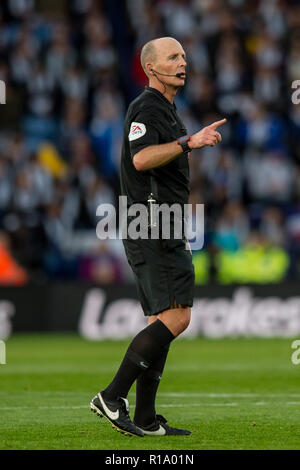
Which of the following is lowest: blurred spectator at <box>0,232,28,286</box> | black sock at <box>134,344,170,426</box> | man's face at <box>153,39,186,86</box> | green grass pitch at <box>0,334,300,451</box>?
green grass pitch at <box>0,334,300,451</box>

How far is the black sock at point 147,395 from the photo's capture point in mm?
7188

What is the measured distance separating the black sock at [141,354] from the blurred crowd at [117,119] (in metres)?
10.9

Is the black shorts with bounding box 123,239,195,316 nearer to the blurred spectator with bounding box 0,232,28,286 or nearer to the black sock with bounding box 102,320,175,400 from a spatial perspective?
the black sock with bounding box 102,320,175,400

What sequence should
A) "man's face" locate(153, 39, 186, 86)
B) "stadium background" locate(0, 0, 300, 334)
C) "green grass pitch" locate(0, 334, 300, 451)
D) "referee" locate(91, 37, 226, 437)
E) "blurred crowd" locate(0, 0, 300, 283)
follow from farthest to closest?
"blurred crowd" locate(0, 0, 300, 283), "stadium background" locate(0, 0, 300, 334), "man's face" locate(153, 39, 186, 86), "referee" locate(91, 37, 226, 437), "green grass pitch" locate(0, 334, 300, 451)

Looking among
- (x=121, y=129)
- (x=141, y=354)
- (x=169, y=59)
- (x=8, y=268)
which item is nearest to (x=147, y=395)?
(x=141, y=354)

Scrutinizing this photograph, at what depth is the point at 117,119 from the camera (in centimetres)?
2034

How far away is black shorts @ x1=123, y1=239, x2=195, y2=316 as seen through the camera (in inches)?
273

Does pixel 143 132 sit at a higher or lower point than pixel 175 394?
higher

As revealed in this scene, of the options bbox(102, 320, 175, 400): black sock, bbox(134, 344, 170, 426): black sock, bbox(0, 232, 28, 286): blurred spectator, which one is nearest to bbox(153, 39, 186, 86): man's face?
bbox(102, 320, 175, 400): black sock

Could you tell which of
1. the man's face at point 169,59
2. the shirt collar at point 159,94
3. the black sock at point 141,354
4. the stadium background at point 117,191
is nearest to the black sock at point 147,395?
the black sock at point 141,354

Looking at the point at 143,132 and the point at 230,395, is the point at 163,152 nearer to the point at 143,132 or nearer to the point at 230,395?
the point at 143,132

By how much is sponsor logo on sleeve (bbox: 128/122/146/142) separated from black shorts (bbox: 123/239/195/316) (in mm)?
657

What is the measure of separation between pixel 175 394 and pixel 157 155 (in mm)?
3512

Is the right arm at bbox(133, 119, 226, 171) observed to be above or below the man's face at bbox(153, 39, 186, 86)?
below
